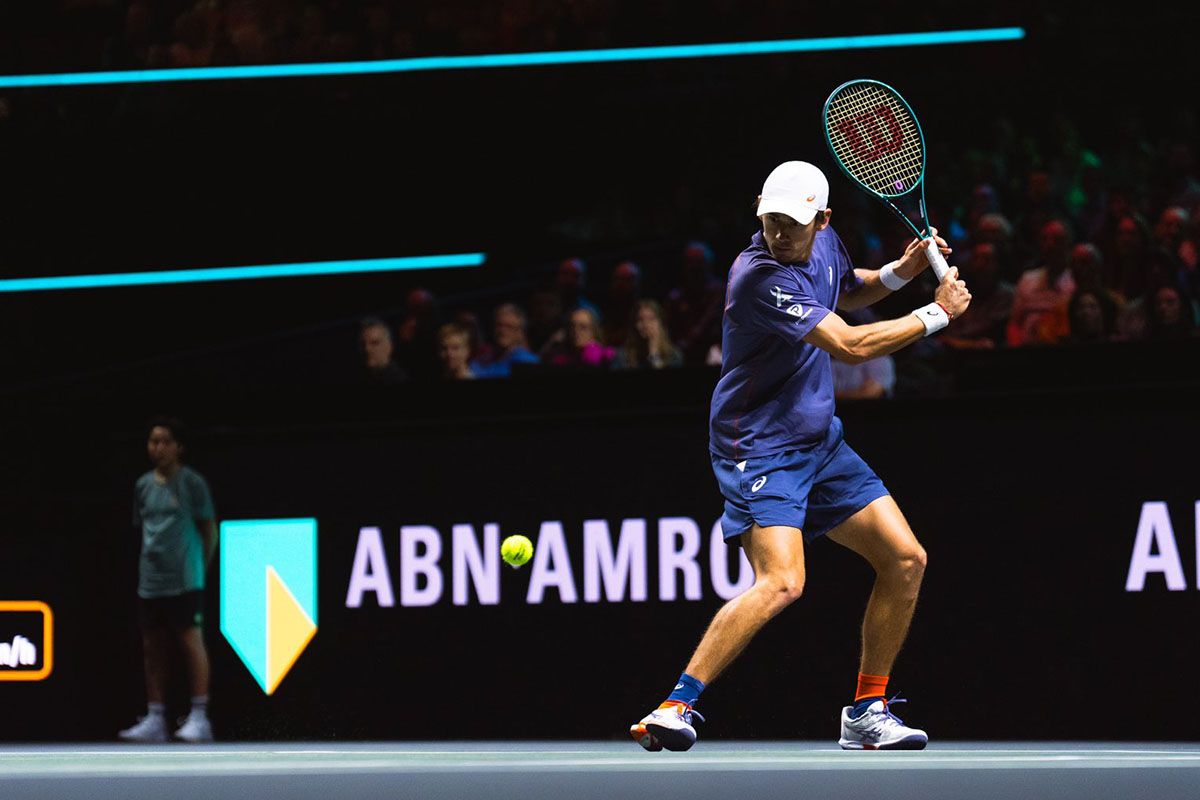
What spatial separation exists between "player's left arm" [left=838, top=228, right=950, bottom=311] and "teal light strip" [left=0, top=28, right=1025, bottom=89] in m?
6.54

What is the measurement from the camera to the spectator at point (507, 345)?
10.2m

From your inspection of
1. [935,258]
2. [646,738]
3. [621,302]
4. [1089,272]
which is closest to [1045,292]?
[1089,272]

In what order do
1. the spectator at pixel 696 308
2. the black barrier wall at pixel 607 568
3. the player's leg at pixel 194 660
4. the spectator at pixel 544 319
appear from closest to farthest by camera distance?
the black barrier wall at pixel 607 568 < the player's leg at pixel 194 660 < the spectator at pixel 696 308 < the spectator at pixel 544 319

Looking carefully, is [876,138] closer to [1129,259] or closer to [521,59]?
[1129,259]

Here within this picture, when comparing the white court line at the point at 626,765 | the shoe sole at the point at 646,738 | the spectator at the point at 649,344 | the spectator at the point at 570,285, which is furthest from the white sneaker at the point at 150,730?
the shoe sole at the point at 646,738

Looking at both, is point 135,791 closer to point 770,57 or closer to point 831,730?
point 831,730

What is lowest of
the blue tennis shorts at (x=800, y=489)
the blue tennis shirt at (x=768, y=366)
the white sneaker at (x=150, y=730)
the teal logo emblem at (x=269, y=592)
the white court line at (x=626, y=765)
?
the white sneaker at (x=150, y=730)

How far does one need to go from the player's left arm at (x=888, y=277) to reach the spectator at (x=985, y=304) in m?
3.82

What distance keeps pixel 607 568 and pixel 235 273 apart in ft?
15.3

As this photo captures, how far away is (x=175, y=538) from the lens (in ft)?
30.0

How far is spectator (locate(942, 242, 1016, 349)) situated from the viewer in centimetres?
985

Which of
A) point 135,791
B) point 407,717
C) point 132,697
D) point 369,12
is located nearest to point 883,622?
point 135,791

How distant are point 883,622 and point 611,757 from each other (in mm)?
1096

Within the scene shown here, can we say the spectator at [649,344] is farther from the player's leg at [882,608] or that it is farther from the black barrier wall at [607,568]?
the player's leg at [882,608]
